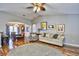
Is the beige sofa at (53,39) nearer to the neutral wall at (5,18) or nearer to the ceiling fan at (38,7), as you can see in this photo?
the ceiling fan at (38,7)

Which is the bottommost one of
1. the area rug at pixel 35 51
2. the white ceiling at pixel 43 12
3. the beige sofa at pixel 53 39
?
the area rug at pixel 35 51

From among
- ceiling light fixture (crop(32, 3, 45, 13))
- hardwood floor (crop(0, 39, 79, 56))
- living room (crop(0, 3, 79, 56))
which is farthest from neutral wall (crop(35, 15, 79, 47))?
ceiling light fixture (crop(32, 3, 45, 13))

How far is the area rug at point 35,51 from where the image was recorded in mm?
2156

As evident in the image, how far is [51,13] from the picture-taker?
212 centimetres

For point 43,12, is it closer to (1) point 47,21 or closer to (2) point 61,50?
(1) point 47,21

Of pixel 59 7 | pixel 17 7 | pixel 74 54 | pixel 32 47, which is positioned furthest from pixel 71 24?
pixel 17 7

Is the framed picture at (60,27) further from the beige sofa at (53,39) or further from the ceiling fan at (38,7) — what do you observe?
the ceiling fan at (38,7)

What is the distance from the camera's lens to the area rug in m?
2.16

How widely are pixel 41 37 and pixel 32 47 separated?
0.25 meters

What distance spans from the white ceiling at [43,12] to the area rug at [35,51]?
52 centimetres

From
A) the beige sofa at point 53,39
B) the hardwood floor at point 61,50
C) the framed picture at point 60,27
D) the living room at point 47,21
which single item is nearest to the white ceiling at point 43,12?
the living room at point 47,21

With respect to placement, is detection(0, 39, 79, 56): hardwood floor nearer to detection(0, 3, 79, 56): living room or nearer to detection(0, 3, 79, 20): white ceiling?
detection(0, 3, 79, 56): living room

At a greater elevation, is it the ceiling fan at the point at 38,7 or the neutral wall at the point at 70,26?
Answer: the ceiling fan at the point at 38,7

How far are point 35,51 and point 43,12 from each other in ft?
2.35
